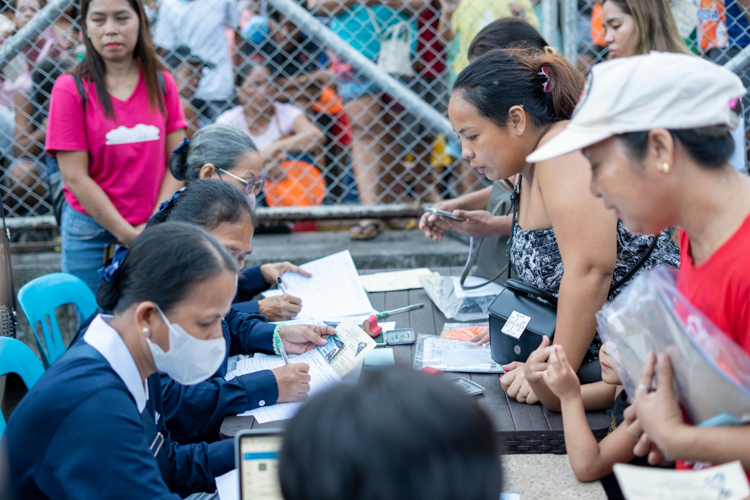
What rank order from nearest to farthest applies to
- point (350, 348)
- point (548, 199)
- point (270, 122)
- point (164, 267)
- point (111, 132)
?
point (164, 267) < point (548, 199) < point (350, 348) < point (111, 132) < point (270, 122)

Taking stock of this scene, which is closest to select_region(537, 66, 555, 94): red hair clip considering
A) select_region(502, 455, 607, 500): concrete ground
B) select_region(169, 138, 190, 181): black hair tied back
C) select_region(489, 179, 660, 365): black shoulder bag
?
select_region(489, 179, 660, 365): black shoulder bag

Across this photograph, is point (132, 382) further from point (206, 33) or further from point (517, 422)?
point (206, 33)

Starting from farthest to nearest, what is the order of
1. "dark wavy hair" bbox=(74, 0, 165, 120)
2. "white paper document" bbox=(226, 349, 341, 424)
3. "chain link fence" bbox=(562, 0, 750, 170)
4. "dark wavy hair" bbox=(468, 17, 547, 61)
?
"chain link fence" bbox=(562, 0, 750, 170) < "dark wavy hair" bbox=(74, 0, 165, 120) < "dark wavy hair" bbox=(468, 17, 547, 61) < "white paper document" bbox=(226, 349, 341, 424)

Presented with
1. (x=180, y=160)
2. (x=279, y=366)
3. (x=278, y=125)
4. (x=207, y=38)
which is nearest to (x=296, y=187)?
(x=278, y=125)

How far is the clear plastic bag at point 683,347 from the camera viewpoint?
3.32 ft

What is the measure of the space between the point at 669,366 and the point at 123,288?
43.4 inches

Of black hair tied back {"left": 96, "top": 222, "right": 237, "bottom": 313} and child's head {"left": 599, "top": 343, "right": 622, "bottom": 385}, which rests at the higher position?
black hair tied back {"left": 96, "top": 222, "right": 237, "bottom": 313}

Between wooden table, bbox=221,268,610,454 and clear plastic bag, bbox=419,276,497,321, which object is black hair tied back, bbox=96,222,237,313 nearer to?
wooden table, bbox=221,268,610,454

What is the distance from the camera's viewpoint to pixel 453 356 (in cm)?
199

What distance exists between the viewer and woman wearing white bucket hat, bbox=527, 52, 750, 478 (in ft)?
3.38

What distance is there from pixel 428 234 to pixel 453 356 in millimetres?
701

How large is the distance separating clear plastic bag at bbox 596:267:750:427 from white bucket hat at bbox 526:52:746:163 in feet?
0.89

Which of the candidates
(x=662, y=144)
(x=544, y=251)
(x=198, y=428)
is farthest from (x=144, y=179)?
(x=662, y=144)

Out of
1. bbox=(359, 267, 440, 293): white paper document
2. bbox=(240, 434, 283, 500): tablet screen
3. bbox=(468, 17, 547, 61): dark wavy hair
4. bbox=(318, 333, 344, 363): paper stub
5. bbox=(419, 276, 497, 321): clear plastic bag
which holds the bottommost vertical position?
bbox=(359, 267, 440, 293): white paper document
